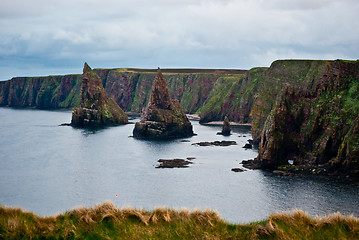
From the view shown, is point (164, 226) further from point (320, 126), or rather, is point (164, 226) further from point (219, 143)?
point (219, 143)

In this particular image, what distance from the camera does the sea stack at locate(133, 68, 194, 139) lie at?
583 ft

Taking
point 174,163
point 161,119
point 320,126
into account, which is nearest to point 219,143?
point 161,119

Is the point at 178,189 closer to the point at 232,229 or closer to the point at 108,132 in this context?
the point at 232,229

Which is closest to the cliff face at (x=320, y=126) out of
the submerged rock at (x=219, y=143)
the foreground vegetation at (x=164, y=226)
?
the submerged rock at (x=219, y=143)

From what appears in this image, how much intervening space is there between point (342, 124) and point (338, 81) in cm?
1743

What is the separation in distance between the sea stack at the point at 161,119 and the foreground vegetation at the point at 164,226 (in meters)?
152

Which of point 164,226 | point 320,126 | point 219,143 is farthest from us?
point 219,143

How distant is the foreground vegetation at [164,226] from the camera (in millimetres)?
21844

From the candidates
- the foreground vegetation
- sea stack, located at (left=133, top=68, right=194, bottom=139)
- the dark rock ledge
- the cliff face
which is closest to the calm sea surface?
the dark rock ledge

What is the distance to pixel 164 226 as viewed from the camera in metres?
23.5

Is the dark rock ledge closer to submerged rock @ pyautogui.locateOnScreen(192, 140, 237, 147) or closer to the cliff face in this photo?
the cliff face

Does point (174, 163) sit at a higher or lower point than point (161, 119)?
lower

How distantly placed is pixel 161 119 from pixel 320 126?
82.4 meters

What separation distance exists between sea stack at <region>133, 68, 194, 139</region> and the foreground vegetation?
5989 inches
